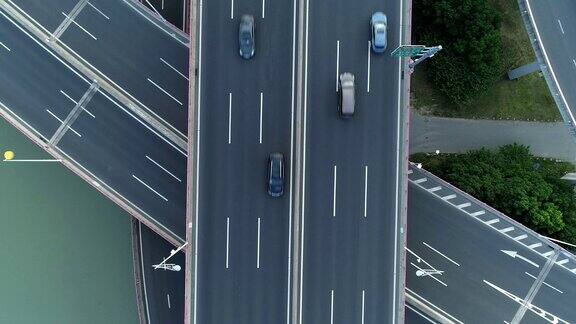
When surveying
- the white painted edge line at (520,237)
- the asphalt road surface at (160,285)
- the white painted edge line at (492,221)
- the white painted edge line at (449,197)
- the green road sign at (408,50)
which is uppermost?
the green road sign at (408,50)

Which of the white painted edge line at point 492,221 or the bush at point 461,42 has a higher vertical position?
the bush at point 461,42

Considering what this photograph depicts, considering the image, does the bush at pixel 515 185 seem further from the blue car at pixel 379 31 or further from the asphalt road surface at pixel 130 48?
the asphalt road surface at pixel 130 48

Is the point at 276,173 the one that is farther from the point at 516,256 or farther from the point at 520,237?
the point at 516,256

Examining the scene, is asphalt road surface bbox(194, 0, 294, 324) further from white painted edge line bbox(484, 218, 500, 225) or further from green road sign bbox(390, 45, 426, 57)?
white painted edge line bbox(484, 218, 500, 225)

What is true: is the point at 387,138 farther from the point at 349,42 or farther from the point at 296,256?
the point at 296,256

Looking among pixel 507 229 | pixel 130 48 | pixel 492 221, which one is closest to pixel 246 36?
pixel 130 48

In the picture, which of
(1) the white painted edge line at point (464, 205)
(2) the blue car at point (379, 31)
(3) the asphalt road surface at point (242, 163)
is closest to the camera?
(2) the blue car at point (379, 31)

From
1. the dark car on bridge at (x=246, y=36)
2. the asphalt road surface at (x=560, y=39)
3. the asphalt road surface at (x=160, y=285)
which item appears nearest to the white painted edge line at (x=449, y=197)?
the asphalt road surface at (x=560, y=39)
